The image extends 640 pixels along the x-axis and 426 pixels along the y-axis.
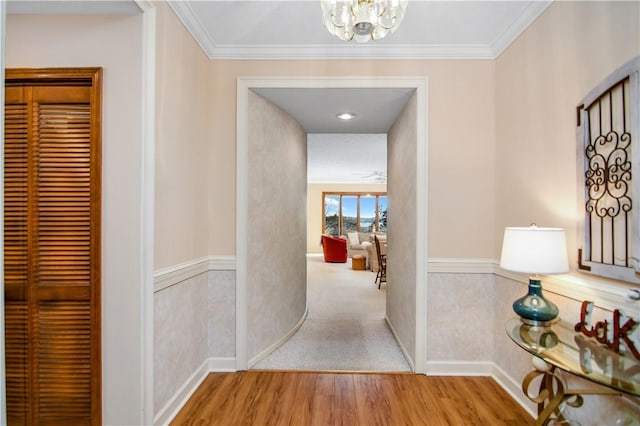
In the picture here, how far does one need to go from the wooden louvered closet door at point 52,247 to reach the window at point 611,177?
2518 mm

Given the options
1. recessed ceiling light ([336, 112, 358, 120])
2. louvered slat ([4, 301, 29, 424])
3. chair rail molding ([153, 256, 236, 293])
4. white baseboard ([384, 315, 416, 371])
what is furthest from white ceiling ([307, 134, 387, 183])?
louvered slat ([4, 301, 29, 424])

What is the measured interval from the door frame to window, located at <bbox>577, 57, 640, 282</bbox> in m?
1.06

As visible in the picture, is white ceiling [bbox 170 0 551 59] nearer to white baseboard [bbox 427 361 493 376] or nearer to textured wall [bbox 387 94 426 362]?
textured wall [bbox 387 94 426 362]

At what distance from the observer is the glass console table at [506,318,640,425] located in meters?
1.14

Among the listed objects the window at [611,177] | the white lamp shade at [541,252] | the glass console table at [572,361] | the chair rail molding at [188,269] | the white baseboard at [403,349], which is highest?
the window at [611,177]

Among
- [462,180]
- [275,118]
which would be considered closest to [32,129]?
[275,118]

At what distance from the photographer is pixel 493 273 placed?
2615mm

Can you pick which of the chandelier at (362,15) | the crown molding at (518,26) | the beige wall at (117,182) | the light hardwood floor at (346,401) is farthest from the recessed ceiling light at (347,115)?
the light hardwood floor at (346,401)

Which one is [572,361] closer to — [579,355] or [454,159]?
[579,355]

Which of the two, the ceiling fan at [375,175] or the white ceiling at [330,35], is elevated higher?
the white ceiling at [330,35]

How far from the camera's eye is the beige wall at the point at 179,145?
1927 millimetres

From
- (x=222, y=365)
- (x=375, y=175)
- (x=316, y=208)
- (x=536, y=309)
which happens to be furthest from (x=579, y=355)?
(x=316, y=208)

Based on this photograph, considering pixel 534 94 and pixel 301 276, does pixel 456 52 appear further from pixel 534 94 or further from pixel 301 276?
pixel 301 276

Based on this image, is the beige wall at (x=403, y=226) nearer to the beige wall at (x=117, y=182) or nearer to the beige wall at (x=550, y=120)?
the beige wall at (x=550, y=120)
